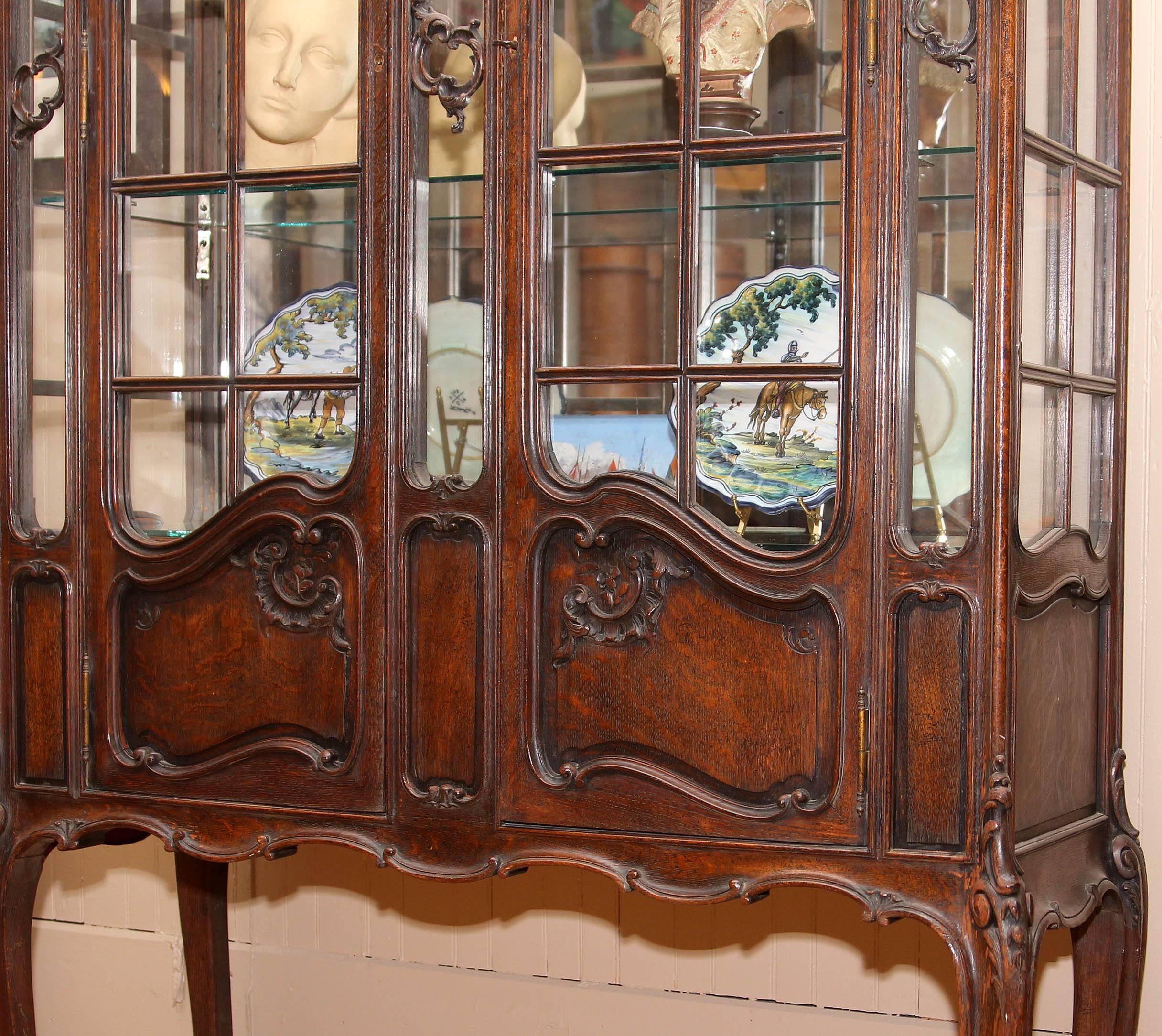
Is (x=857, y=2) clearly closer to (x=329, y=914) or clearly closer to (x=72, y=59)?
(x=72, y=59)

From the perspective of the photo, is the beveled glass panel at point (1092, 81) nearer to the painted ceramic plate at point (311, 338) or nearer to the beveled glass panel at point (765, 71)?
the beveled glass panel at point (765, 71)

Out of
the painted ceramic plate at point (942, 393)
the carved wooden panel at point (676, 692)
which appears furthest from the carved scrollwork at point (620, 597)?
the painted ceramic plate at point (942, 393)

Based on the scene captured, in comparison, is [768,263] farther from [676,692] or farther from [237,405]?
[237,405]

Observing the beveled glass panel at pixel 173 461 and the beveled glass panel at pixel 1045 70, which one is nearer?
the beveled glass panel at pixel 1045 70

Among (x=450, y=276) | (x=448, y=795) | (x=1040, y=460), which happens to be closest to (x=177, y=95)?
(x=450, y=276)

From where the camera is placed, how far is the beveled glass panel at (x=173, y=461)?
2.08 m

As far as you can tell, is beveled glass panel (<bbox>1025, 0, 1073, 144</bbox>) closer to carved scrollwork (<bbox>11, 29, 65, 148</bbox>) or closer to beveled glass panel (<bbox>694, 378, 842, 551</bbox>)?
beveled glass panel (<bbox>694, 378, 842, 551</bbox>)

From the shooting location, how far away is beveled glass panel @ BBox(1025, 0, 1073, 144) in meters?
1.79

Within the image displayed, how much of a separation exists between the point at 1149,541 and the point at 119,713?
1531 mm

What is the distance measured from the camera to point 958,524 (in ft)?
5.70

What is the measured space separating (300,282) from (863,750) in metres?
0.99

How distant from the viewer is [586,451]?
1.90 metres

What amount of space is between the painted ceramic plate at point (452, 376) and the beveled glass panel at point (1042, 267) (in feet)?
2.26

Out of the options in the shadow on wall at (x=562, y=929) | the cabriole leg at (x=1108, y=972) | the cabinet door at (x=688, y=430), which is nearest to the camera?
the cabinet door at (x=688, y=430)
